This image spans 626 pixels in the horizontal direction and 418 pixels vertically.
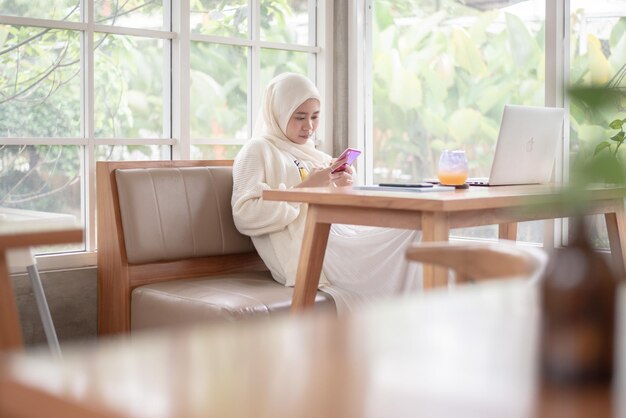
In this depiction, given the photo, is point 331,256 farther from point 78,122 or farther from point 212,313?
point 78,122

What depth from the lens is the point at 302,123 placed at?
4.00m

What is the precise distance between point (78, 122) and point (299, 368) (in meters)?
3.19

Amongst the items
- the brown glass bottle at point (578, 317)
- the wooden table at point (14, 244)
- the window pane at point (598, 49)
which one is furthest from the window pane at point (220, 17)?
the brown glass bottle at point (578, 317)

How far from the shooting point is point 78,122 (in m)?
3.81

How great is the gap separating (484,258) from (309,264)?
1.74 metres

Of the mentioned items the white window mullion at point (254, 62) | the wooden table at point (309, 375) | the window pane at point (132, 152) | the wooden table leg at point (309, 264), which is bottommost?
the wooden table leg at point (309, 264)

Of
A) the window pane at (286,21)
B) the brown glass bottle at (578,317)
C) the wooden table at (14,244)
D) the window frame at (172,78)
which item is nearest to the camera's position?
the brown glass bottle at (578,317)

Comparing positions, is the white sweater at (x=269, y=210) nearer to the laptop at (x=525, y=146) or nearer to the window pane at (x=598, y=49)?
the laptop at (x=525, y=146)

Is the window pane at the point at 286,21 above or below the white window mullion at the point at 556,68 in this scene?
above

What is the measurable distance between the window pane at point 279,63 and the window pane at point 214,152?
0.31 m

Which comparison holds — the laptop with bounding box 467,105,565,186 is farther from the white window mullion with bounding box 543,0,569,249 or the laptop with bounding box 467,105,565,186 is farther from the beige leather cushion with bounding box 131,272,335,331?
the beige leather cushion with bounding box 131,272,335,331

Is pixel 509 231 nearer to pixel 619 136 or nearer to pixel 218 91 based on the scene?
pixel 619 136

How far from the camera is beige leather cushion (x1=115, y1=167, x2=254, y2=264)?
364 cm

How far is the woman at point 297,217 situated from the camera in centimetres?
360
